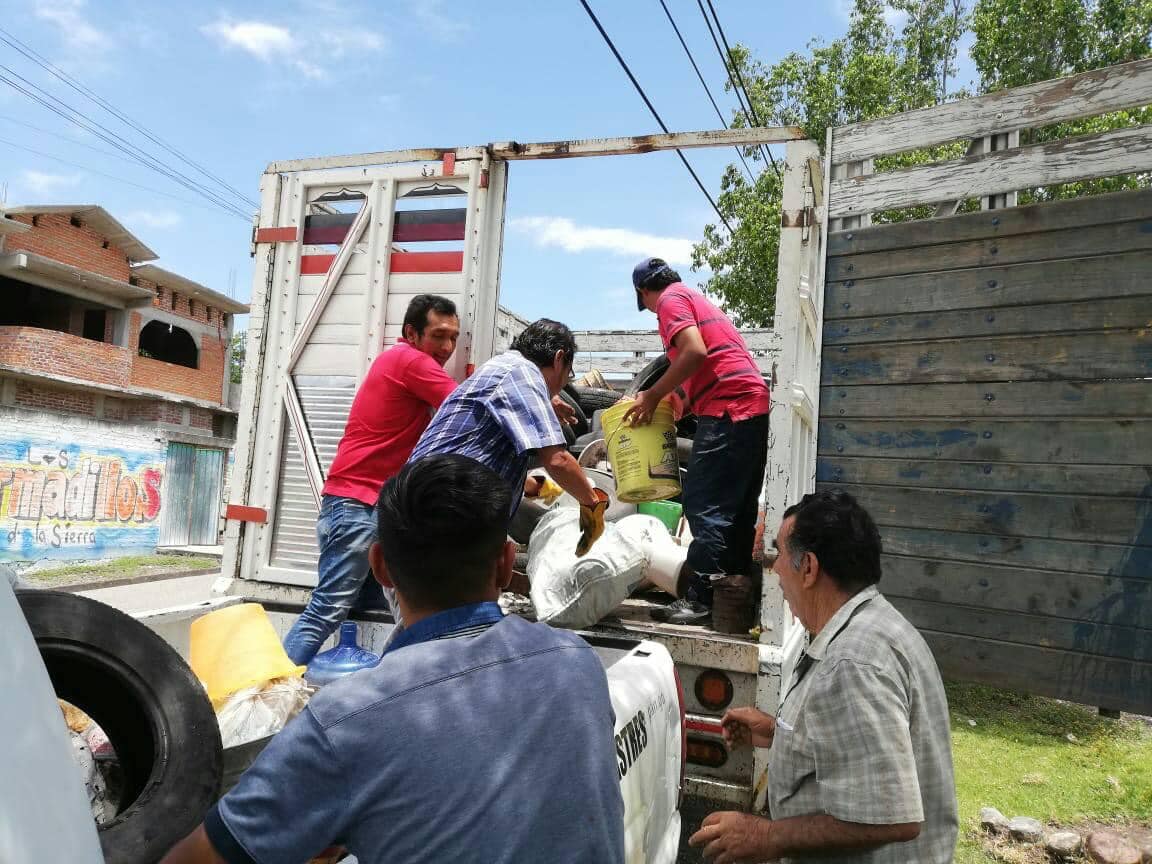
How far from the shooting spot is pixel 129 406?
68.3 ft

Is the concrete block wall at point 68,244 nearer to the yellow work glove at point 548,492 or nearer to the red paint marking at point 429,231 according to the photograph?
the red paint marking at point 429,231

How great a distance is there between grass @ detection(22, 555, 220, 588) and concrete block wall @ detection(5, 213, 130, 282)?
23.5 feet

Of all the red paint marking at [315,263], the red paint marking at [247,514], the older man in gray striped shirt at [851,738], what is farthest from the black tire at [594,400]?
the older man in gray striped shirt at [851,738]

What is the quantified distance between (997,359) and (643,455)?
2289mm

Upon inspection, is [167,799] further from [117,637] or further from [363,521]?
[363,521]

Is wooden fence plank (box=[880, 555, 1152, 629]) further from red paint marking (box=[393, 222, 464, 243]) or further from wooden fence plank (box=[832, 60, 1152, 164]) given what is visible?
red paint marking (box=[393, 222, 464, 243])

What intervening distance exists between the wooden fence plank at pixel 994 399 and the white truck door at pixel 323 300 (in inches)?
92.9

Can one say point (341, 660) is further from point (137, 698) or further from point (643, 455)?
point (643, 455)

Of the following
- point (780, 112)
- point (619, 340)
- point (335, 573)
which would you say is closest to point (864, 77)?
point (780, 112)

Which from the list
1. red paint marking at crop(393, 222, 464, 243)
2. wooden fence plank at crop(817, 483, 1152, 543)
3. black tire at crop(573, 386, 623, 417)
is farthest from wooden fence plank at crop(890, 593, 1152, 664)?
red paint marking at crop(393, 222, 464, 243)

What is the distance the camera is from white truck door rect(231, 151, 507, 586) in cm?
388

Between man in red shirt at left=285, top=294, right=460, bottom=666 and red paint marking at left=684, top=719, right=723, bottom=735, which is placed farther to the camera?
man in red shirt at left=285, top=294, right=460, bottom=666

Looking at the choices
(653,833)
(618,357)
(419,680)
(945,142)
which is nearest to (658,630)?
(653,833)

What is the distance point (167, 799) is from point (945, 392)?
14.3 feet
